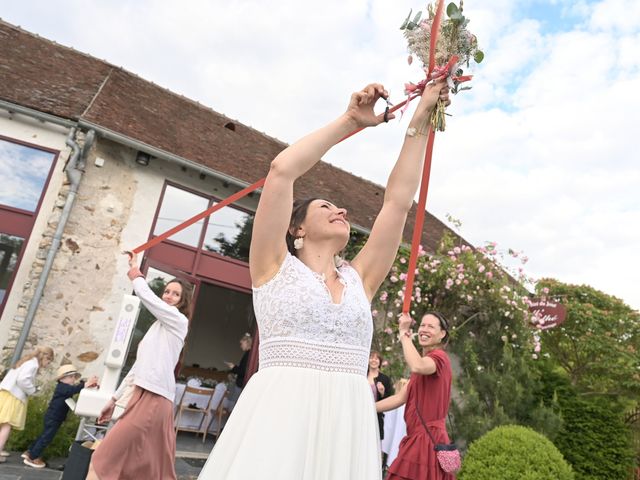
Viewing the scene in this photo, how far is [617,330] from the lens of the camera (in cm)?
1694

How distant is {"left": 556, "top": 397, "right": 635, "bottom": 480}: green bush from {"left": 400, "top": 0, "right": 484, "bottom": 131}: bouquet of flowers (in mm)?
11468

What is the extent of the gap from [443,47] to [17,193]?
9242mm

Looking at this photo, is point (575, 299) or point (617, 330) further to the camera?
point (575, 299)

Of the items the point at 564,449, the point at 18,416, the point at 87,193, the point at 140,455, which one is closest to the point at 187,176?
the point at 87,193

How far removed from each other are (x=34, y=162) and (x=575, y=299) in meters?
18.0

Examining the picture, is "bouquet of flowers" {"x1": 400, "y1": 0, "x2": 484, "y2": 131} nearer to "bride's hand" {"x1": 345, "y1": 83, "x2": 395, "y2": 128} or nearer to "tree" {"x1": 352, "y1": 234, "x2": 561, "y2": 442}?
"bride's hand" {"x1": 345, "y1": 83, "x2": 395, "y2": 128}

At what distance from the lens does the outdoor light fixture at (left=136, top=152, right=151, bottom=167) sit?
31.2ft

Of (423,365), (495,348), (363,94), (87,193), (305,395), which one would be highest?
(87,193)

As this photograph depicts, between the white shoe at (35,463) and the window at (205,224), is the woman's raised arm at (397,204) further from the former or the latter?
the window at (205,224)

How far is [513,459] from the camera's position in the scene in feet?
16.5

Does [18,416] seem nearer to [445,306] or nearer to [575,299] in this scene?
[445,306]

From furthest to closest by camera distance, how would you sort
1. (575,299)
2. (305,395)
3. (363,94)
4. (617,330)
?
(575,299) < (617,330) < (363,94) < (305,395)

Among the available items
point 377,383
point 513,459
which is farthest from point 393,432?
point 513,459

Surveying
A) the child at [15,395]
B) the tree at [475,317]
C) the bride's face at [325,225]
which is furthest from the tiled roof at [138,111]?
the bride's face at [325,225]
